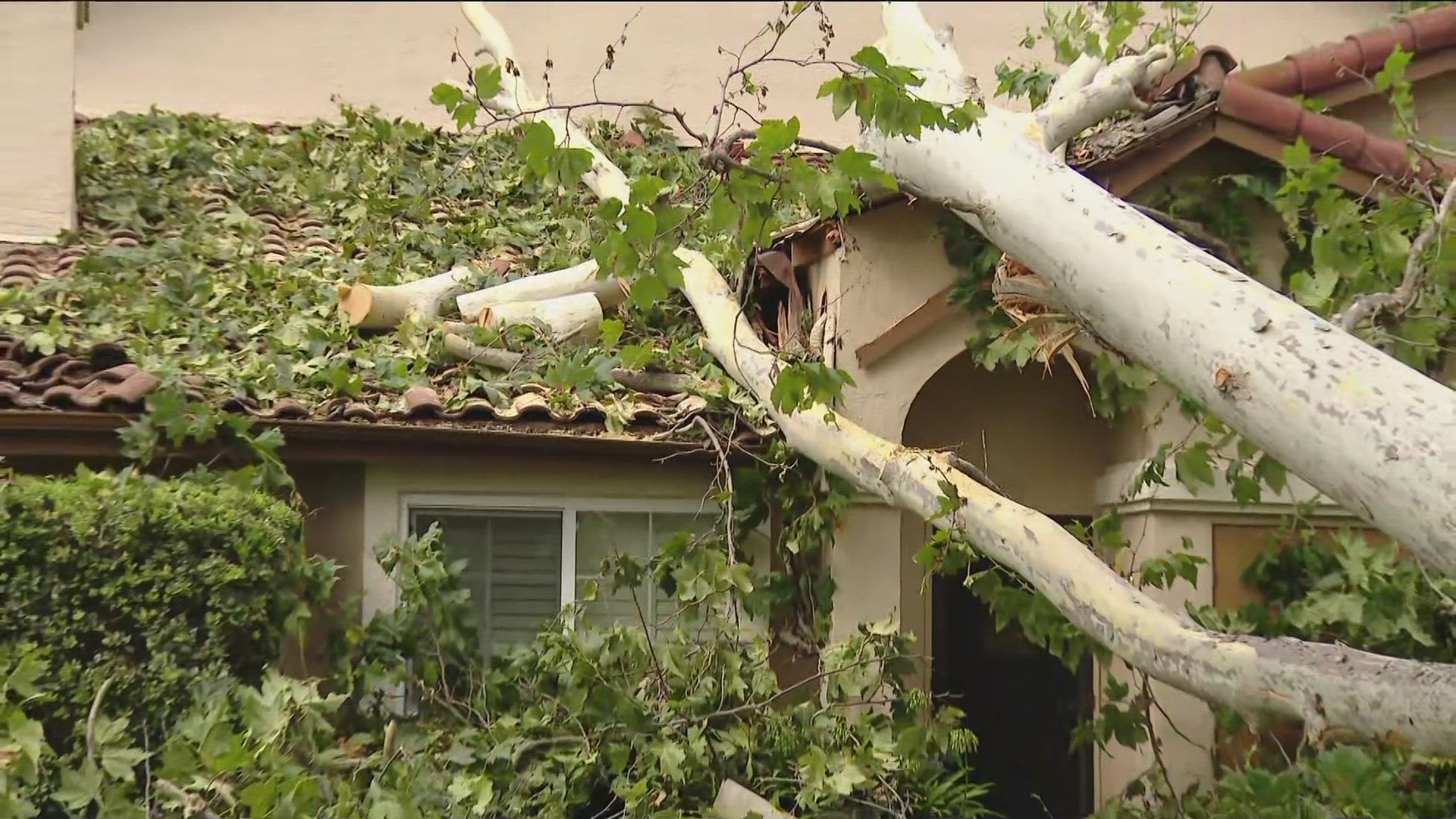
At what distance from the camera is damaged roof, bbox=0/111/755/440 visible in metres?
6.62

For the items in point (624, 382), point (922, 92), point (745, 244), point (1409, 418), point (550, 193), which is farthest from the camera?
point (550, 193)

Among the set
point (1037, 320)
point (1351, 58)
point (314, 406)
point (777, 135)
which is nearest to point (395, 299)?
point (314, 406)

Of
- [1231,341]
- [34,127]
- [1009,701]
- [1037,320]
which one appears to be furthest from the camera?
[1009,701]

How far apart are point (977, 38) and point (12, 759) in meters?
10.1

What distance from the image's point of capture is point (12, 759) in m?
5.09

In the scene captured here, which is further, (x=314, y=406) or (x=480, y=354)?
(x=480, y=354)

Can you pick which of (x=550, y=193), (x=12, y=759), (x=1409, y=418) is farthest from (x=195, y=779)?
(x=550, y=193)

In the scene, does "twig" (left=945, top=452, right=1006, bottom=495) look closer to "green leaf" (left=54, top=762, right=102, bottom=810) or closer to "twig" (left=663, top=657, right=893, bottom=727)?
"twig" (left=663, top=657, right=893, bottom=727)

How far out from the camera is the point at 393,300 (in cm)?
788

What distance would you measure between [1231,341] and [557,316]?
15.8ft

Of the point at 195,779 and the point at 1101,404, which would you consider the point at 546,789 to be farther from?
the point at 1101,404

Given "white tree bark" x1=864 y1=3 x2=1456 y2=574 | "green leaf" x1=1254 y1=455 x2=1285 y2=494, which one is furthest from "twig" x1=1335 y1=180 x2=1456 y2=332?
"white tree bark" x1=864 y1=3 x2=1456 y2=574

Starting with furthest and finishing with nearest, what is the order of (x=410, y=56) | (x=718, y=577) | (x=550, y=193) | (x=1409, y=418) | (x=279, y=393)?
(x=410, y=56), (x=550, y=193), (x=279, y=393), (x=718, y=577), (x=1409, y=418)

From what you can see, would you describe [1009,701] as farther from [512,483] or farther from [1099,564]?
[1099,564]
